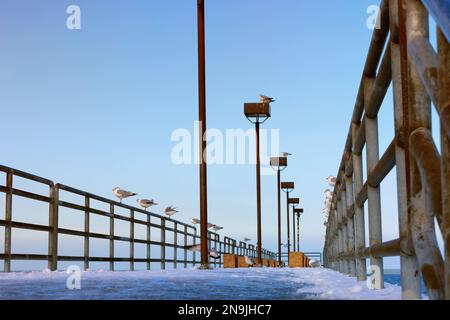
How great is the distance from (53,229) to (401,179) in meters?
6.79

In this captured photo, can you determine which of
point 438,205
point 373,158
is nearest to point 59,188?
point 373,158

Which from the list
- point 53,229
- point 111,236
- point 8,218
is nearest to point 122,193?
point 111,236

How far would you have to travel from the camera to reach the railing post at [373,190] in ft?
10.7

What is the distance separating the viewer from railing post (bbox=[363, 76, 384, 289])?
327 centimetres

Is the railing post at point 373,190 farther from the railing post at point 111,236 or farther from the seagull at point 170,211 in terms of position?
the seagull at point 170,211

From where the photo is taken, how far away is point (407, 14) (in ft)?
6.35

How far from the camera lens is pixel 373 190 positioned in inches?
129

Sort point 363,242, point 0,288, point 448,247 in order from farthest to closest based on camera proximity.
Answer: point 363,242 → point 0,288 → point 448,247

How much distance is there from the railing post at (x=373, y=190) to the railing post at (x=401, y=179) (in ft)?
2.84

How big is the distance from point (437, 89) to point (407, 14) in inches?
18.7

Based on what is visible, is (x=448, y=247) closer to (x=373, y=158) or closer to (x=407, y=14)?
(x=407, y=14)

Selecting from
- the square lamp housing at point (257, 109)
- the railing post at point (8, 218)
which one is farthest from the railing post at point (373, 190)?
the square lamp housing at point (257, 109)

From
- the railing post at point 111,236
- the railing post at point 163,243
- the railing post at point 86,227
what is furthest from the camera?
Result: the railing post at point 163,243

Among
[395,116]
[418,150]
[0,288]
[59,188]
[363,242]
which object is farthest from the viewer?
[59,188]
